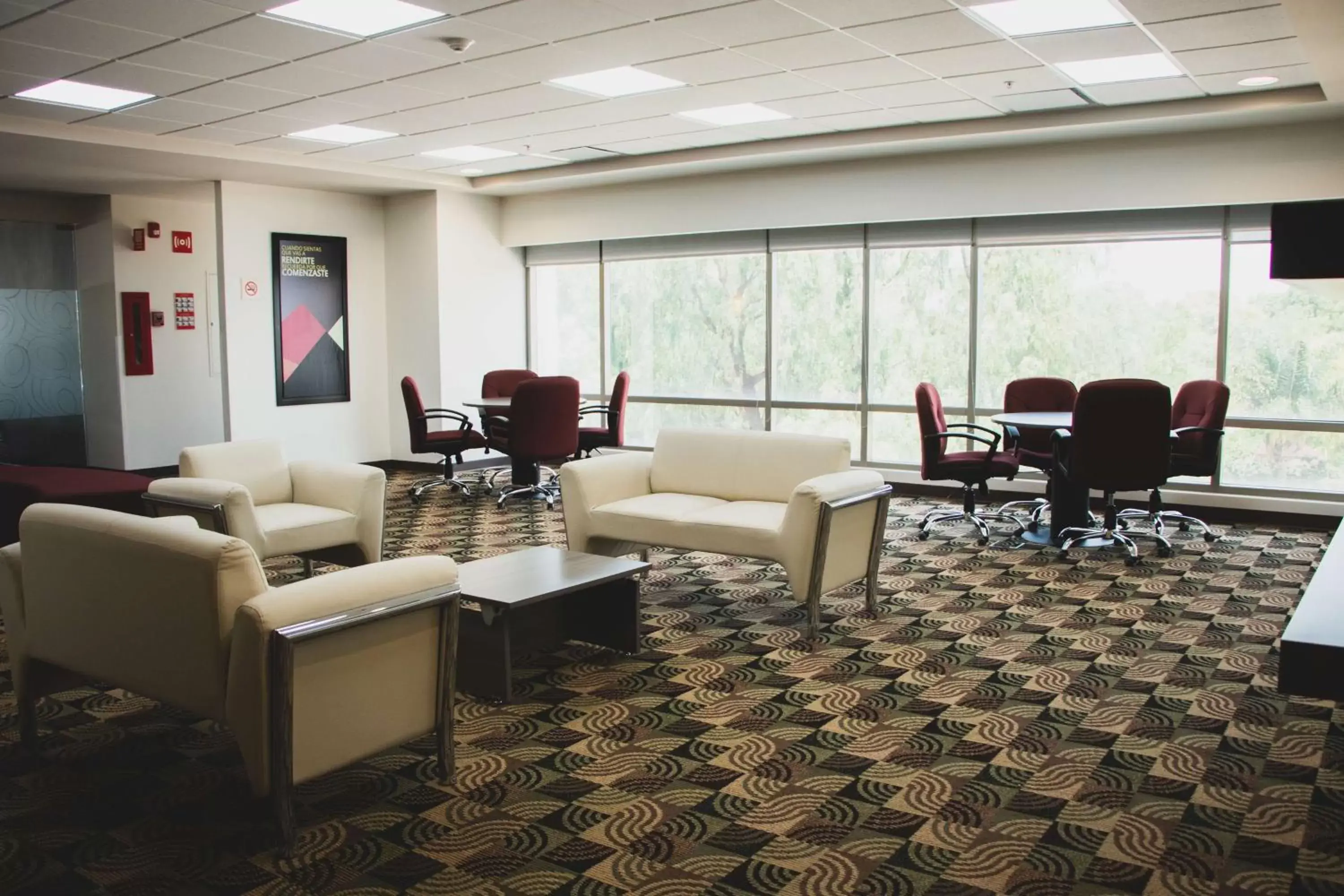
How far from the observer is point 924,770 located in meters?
3.34

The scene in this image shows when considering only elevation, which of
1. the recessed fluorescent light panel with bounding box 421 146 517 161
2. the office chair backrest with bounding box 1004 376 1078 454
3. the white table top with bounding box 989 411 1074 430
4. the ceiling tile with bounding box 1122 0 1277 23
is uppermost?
the recessed fluorescent light panel with bounding box 421 146 517 161

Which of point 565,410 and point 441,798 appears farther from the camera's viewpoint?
point 565,410

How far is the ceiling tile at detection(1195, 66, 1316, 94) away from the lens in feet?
19.9

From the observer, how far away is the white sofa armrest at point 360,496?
553cm

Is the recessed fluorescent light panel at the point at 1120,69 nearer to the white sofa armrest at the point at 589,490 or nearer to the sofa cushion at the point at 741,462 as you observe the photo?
the sofa cushion at the point at 741,462

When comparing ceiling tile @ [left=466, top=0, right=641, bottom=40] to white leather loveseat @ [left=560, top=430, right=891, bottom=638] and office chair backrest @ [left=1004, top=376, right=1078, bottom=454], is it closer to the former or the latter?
white leather loveseat @ [left=560, top=430, right=891, bottom=638]

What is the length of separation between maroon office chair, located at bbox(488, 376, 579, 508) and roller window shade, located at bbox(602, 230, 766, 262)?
2.57m

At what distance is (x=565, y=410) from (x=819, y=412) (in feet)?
8.80

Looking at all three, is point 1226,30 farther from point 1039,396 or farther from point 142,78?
point 142,78

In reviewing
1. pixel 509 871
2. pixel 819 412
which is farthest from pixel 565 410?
pixel 509 871

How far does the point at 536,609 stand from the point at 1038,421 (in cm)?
380

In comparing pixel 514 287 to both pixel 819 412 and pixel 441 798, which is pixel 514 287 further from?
pixel 441 798

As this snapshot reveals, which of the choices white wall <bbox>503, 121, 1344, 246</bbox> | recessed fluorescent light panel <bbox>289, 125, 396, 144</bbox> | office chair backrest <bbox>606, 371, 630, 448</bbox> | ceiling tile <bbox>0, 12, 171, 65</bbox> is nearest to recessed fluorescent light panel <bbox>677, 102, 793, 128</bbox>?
white wall <bbox>503, 121, 1344, 246</bbox>

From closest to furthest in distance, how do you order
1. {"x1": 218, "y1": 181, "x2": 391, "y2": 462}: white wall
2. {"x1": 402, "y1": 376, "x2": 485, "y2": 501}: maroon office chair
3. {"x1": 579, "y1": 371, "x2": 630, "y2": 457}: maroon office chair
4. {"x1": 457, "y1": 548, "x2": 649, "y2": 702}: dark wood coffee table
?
{"x1": 457, "y1": 548, "x2": 649, "y2": 702}: dark wood coffee table, {"x1": 402, "y1": 376, "x2": 485, "y2": 501}: maroon office chair, {"x1": 579, "y1": 371, "x2": 630, "y2": 457}: maroon office chair, {"x1": 218, "y1": 181, "x2": 391, "y2": 462}: white wall
